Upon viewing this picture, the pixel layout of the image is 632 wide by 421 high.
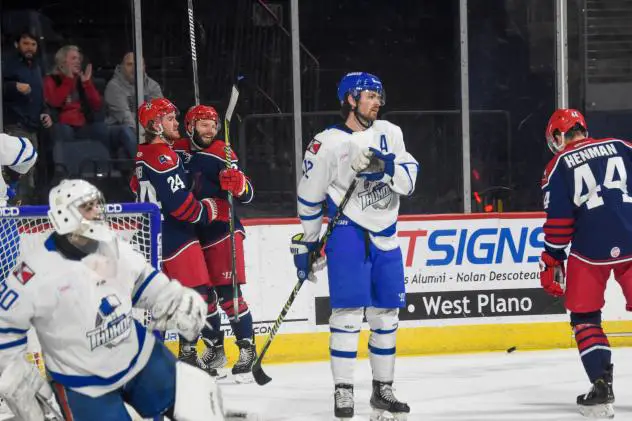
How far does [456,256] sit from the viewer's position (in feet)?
24.5

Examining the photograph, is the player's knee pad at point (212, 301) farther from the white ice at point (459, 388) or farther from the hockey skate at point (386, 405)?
the hockey skate at point (386, 405)

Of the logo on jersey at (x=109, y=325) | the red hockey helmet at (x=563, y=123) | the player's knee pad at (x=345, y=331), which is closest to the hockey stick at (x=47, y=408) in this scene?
the logo on jersey at (x=109, y=325)

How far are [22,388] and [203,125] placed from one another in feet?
9.90

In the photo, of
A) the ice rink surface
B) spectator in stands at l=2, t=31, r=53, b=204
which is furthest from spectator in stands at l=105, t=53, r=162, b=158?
the ice rink surface

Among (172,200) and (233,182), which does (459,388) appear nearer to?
(233,182)

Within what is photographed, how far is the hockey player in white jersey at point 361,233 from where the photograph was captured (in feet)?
17.3

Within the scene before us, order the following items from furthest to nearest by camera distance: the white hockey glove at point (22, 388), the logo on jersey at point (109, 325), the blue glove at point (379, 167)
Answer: the blue glove at point (379, 167) → the logo on jersey at point (109, 325) → the white hockey glove at point (22, 388)

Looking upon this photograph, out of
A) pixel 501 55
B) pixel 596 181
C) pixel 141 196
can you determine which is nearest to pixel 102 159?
pixel 141 196

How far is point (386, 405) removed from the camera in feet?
17.6

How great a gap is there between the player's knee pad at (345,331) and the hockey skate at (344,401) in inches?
5.1

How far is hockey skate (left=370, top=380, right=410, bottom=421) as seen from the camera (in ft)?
17.5

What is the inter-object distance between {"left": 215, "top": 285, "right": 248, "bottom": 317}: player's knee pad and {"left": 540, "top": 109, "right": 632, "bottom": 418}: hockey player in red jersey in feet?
5.89

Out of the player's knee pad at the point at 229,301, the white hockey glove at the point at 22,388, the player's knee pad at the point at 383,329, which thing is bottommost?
the player's knee pad at the point at 229,301

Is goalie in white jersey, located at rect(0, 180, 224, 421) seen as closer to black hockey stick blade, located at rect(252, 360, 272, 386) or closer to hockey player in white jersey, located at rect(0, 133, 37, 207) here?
hockey player in white jersey, located at rect(0, 133, 37, 207)
